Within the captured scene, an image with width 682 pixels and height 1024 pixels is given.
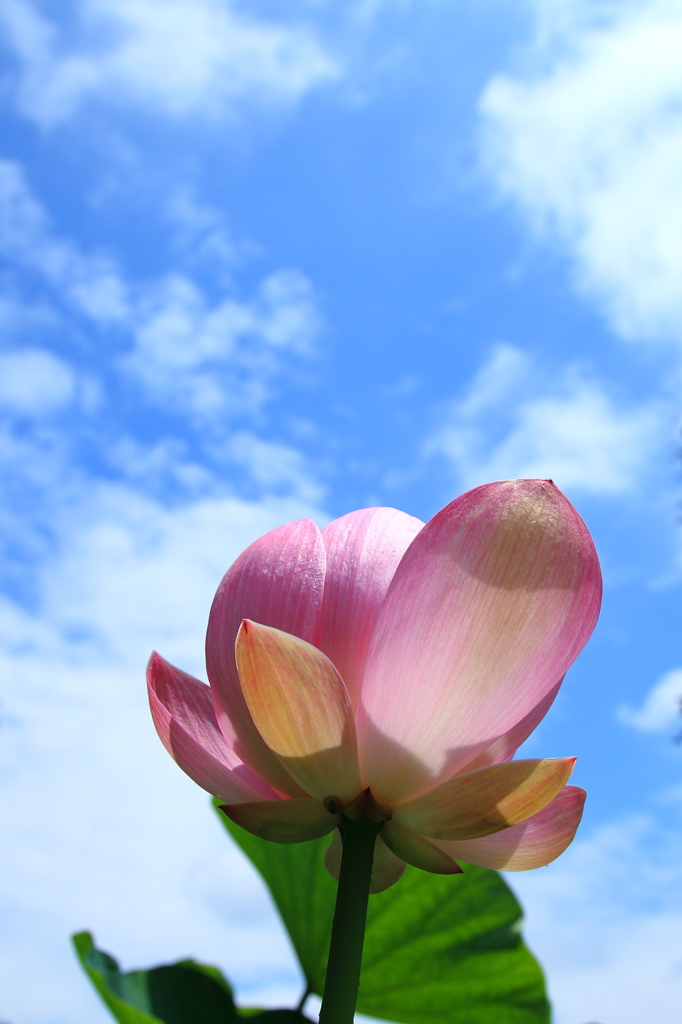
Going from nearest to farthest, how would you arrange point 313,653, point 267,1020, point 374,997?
1. point 313,653
2. point 267,1020
3. point 374,997

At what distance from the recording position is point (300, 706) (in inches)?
14.3

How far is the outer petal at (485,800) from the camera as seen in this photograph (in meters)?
0.37

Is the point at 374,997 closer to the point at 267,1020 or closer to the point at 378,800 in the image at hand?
the point at 267,1020

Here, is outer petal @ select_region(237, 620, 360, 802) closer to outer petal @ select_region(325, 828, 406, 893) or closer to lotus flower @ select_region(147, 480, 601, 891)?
lotus flower @ select_region(147, 480, 601, 891)

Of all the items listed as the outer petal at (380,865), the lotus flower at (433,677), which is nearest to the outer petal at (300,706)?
the lotus flower at (433,677)

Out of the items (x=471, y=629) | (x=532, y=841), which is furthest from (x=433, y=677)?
(x=532, y=841)

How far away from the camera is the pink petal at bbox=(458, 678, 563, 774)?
0.40m

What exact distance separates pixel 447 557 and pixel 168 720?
19cm

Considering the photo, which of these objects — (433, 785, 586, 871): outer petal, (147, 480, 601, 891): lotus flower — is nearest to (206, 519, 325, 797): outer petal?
(147, 480, 601, 891): lotus flower

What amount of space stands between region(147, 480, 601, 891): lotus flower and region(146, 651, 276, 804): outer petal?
3cm

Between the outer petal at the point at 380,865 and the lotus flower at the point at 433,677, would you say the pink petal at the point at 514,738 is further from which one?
the outer petal at the point at 380,865

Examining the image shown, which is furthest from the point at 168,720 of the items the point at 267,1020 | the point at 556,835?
the point at 267,1020

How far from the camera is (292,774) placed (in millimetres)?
381

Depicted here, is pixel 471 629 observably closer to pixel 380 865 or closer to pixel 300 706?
pixel 300 706
